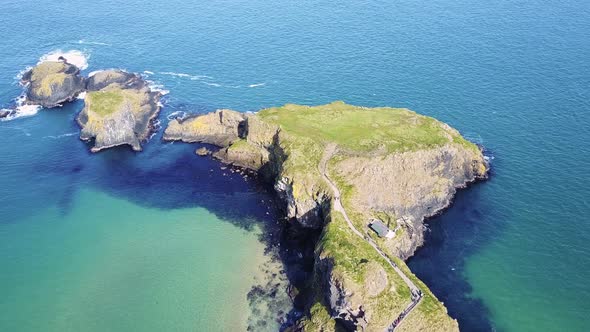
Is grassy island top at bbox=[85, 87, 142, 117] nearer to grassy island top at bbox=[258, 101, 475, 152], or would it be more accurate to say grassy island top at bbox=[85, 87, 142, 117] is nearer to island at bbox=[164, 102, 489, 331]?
island at bbox=[164, 102, 489, 331]

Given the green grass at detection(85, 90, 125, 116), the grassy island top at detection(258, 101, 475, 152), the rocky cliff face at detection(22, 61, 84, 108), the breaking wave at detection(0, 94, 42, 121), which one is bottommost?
the breaking wave at detection(0, 94, 42, 121)

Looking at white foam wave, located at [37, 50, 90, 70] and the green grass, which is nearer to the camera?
the green grass

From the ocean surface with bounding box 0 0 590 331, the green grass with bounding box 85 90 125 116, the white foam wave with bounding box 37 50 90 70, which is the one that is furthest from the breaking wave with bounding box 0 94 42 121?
the green grass with bounding box 85 90 125 116

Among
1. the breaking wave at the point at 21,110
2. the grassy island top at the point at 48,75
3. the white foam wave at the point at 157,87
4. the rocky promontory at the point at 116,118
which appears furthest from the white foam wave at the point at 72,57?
the rocky promontory at the point at 116,118

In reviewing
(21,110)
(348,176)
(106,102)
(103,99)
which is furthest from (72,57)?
(348,176)

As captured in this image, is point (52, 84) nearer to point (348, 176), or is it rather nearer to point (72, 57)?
point (72, 57)

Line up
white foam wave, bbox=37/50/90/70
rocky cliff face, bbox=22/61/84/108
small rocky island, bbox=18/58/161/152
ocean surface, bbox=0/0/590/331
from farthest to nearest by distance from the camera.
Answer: white foam wave, bbox=37/50/90/70
rocky cliff face, bbox=22/61/84/108
small rocky island, bbox=18/58/161/152
ocean surface, bbox=0/0/590/331

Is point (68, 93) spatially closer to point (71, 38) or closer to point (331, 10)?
point (71, 38)
